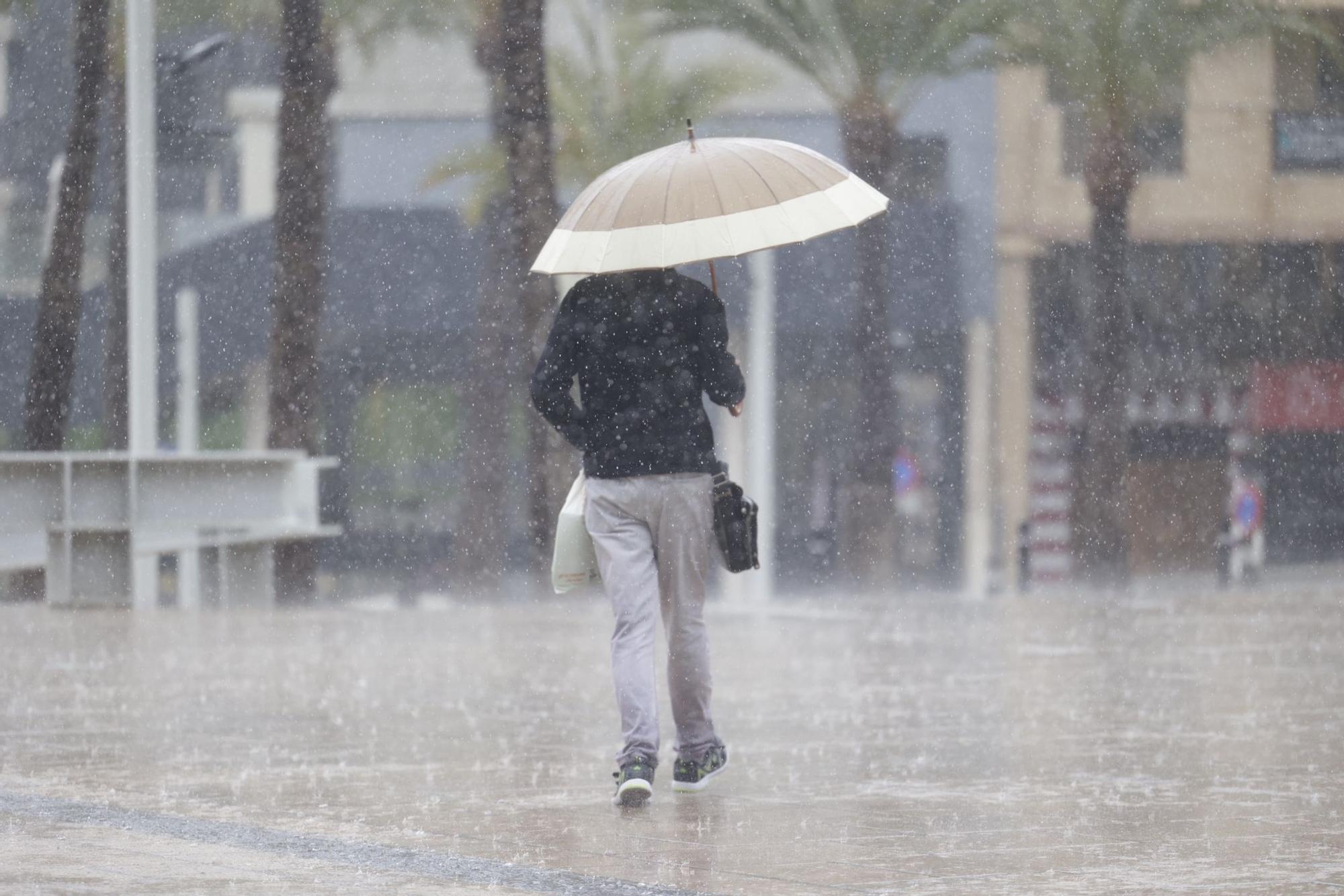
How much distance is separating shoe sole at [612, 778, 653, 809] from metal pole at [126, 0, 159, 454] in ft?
36.5

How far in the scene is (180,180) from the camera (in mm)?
33656

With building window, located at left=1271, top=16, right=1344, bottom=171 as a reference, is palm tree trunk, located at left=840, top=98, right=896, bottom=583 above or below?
below

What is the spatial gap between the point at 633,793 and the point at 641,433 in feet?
3.15

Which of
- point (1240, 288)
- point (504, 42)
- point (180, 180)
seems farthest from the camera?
point (180, 180)

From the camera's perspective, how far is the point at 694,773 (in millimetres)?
6492

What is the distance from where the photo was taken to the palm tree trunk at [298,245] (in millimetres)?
20641

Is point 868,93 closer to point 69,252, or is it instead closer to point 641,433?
point 69,252

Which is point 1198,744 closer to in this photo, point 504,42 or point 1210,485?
point 504,42

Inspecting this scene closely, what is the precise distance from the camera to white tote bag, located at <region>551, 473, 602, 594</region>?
21.2 ft

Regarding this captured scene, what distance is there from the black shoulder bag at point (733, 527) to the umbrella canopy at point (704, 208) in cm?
64

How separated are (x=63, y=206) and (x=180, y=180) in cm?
1184

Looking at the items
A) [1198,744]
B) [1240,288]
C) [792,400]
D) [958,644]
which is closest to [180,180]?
[792,400]

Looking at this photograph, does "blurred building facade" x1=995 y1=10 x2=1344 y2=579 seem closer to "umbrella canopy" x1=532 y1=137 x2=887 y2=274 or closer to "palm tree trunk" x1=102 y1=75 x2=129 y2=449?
"palm tree trunk" x1=102 y1=75 x2=129 y2=449

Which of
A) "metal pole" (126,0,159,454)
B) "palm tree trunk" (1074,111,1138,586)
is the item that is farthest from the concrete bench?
"palm tree trunk" (1074,111,1138,586)
